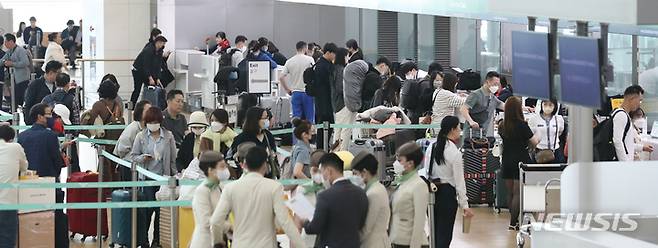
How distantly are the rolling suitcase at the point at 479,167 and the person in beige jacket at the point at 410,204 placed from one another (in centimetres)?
531

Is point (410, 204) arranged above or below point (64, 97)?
below

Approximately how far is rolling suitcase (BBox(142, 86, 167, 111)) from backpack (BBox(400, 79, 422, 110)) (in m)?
4.82

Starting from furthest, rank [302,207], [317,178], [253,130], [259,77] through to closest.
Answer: [259,77], [253,130], [317,178], [302,207]

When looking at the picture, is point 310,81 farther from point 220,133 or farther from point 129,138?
point 220,133

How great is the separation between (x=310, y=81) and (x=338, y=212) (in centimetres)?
984

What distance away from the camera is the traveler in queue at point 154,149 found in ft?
42.4

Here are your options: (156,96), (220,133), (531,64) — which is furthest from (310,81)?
(531,64)

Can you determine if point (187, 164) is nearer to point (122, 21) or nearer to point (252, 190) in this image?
point (252, 190)

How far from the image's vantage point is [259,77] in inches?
848

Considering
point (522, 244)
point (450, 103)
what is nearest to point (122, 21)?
point (450, 103)

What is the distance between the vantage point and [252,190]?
9.45 metres

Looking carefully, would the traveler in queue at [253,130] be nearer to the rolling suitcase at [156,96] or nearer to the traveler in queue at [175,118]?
the traveler in queue at [175,118]

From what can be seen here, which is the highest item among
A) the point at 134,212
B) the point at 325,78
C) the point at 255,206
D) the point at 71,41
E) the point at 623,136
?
the point at 71,41

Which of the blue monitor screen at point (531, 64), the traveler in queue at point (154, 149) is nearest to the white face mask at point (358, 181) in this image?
the blue monitor screen at point (531, 64)
